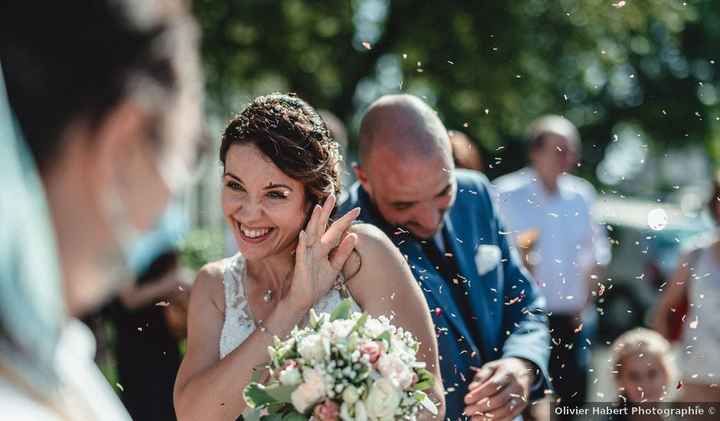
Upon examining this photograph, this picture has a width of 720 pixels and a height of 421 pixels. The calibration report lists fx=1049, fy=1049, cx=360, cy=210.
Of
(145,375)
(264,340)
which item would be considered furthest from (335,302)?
(145,375)

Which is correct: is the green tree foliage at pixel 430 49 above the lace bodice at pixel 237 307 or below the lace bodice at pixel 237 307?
below

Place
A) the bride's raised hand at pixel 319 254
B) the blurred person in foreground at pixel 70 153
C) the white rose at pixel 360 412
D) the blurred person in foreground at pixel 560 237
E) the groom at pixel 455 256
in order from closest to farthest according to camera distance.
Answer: the blurred person in foreground at pixel 70 153 < the white rose at pixel 360 412 < the bride's raised hand at pixel 319 254 < the groom at pixel 455 256 < the blurred person in foreground at pixel 560 237

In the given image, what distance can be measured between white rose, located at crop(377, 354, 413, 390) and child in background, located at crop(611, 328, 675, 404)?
3153 millimetres

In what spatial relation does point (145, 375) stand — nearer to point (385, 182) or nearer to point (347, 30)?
point (385, 182)

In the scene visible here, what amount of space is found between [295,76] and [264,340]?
1605 cm

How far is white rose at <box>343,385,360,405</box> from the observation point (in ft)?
8.24

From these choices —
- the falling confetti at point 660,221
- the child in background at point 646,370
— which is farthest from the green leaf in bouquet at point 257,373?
the child in background at point 646,370

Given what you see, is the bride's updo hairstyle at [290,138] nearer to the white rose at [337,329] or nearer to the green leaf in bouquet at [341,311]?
the green leaf in bouquet at [341,311]

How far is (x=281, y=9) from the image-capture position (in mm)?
18031

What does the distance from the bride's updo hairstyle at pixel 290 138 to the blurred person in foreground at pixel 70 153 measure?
1.97 metres

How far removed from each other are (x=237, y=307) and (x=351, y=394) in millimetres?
915

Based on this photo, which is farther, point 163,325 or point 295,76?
Result: point 295,76

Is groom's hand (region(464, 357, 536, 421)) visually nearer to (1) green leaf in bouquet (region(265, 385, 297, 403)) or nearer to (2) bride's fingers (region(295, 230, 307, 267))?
(2) bride's fingers (region(295, 230, 307, 267))

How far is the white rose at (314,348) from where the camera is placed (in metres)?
2.56
